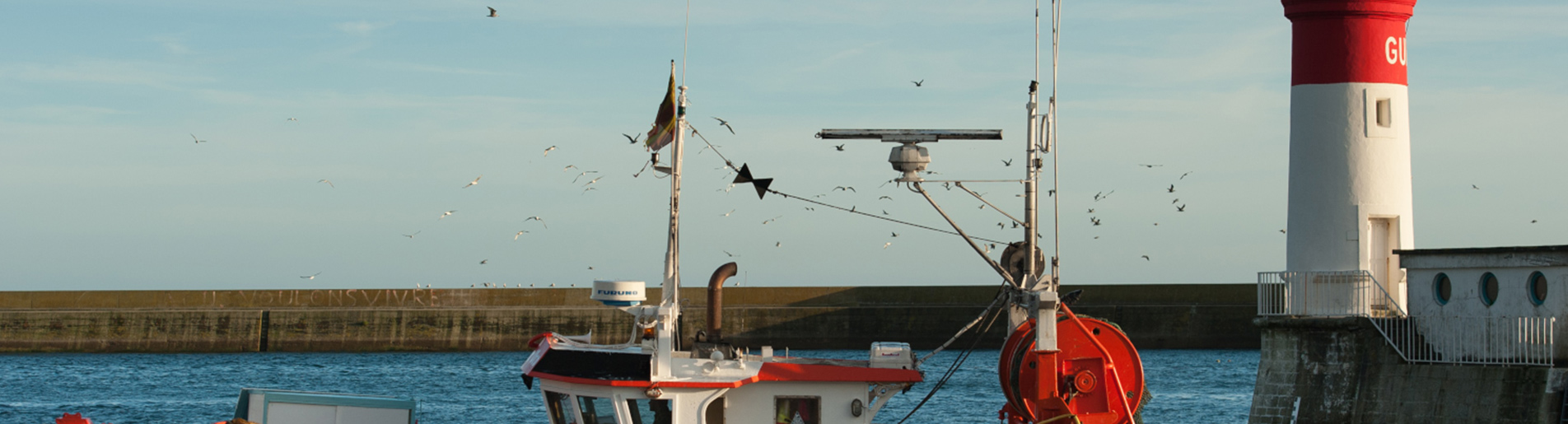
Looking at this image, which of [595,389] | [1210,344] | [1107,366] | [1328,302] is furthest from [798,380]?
[1210,344]

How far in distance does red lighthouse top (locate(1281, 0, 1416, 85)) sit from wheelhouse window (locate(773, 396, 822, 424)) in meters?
11.6

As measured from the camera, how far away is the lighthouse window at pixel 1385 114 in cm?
2219

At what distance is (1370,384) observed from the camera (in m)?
20.5

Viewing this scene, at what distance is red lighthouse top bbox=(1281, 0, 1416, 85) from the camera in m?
21.9

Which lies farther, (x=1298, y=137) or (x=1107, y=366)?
(x=1298, y=137)

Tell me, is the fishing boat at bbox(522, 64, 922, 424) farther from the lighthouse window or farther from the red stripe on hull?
the lighthouse window

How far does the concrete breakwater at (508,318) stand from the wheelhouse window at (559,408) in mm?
46338

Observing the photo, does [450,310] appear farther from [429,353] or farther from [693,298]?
[693,298]

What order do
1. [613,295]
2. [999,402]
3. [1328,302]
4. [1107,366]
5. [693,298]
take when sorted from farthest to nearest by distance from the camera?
[693,298]
[999,402]
[1328,302]
[613,295]
[1107,366]

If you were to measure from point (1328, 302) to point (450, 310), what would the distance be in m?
48.4

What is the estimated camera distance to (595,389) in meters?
14.3

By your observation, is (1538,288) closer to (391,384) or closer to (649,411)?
(649,411)

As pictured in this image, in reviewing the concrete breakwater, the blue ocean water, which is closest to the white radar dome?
the blue ocean water

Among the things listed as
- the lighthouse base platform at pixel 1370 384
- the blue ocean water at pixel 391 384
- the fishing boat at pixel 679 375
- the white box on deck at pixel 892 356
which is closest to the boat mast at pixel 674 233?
the fishing boat at pixel 679 375
